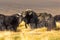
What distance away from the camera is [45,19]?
14.7 meters

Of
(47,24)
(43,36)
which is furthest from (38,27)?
(43,36)

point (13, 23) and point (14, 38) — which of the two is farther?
point (13, 23)

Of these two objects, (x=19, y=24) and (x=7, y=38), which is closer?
(x=7, y=38)

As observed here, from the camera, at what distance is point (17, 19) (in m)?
13.9

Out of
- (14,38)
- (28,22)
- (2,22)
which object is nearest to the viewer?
(14,38)

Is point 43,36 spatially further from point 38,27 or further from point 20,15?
point 20,15

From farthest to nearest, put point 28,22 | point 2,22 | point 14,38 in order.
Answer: point 28,22, point 2,22, point 14,38

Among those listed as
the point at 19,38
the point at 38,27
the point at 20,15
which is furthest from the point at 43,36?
the point at 20,15

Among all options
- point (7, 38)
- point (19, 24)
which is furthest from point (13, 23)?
point (7, 38)

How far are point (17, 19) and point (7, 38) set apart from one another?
3.96 meters

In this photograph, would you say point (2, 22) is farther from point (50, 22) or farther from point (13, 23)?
point (50, 22)

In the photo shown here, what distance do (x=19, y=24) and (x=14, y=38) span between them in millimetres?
3514

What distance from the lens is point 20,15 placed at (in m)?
14.0

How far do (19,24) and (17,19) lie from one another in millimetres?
497
